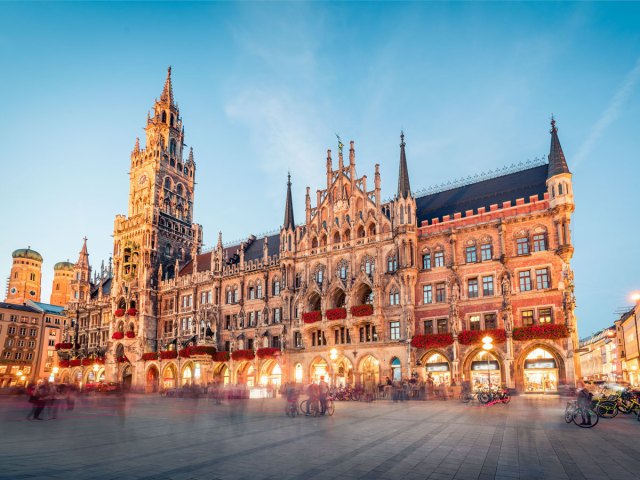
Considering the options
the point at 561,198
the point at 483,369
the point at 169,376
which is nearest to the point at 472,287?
→ the point at 483,369

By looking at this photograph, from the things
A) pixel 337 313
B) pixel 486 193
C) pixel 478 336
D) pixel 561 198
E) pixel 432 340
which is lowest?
pixel 432 340

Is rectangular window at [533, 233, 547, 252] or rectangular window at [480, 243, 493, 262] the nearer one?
rectangular window at [533, 233, 547, 252]

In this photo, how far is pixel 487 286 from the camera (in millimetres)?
42938

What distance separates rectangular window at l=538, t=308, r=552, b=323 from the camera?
3969cm

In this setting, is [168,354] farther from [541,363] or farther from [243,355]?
[541,363]

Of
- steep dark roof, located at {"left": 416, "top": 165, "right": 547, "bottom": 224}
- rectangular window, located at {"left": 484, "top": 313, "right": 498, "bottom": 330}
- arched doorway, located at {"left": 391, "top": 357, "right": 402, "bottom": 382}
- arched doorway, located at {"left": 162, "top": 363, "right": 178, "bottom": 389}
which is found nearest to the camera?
rectangular window, located at {"left": 484, "top": 313, "right": 498, "bottom": 330}

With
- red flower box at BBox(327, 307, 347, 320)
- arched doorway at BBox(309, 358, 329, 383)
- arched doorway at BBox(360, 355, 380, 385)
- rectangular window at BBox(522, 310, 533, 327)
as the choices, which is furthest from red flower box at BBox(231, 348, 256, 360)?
rectangular window at BBox(522, 310, 533, 327)

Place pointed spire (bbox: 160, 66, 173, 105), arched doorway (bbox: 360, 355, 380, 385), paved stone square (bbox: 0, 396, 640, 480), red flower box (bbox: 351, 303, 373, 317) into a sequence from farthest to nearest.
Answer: pointed spire (bbox: 160, 66, 173, 105) < arched doorway (bbox: 360, 355, 380, 385) < red flower box (bbox: 351, 303, 373, 317) < paved stone square (bbox: 0, 396, 640, 480)

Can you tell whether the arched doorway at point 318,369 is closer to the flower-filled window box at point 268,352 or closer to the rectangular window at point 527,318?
the flower-filled window box at point 268,352

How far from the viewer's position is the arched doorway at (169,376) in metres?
63.2

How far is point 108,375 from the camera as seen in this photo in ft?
224

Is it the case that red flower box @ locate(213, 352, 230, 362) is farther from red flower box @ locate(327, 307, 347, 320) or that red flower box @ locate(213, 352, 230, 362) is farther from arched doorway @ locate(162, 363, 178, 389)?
red flower box @ locate(327, 307, 347, 320)

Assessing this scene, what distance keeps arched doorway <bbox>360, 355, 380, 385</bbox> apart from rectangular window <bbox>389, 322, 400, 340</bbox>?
8.96 ft

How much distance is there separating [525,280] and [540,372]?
24.3 ft
